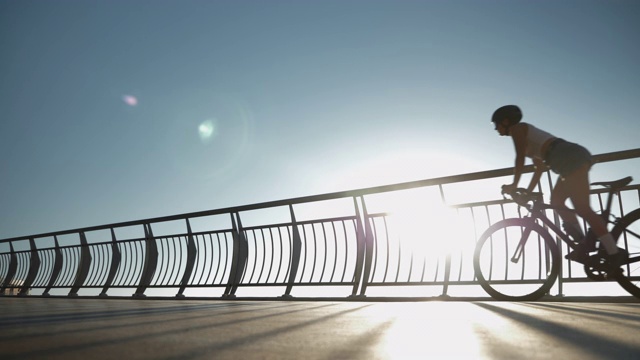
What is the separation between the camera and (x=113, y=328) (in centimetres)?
310

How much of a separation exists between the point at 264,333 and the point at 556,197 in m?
3.50

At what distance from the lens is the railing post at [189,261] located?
26.9 feet

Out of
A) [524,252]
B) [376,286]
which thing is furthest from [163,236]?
[524,252]

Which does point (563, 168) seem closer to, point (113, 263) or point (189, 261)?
point (189, 261)

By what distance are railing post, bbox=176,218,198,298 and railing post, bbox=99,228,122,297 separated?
2.29 metres

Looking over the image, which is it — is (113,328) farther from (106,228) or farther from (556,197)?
(106,228)

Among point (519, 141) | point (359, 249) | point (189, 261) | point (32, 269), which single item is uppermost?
point (519, 141)

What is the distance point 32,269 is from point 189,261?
680 centimetres

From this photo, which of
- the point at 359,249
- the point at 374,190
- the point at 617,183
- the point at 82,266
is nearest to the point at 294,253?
the point at 359,249

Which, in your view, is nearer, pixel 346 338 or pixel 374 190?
pixel 346 338

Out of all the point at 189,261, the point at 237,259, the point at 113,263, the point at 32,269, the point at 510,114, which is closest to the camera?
the point at 510,114

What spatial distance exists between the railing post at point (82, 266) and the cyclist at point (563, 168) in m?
9.77

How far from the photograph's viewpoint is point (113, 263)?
9.77m

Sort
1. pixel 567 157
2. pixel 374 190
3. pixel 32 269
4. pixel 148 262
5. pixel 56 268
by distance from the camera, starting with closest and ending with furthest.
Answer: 1. pixel 567 157
2. pixel 374 190
3. pixel 148 262
4. pixel 56 268
5. pixel 32 269
